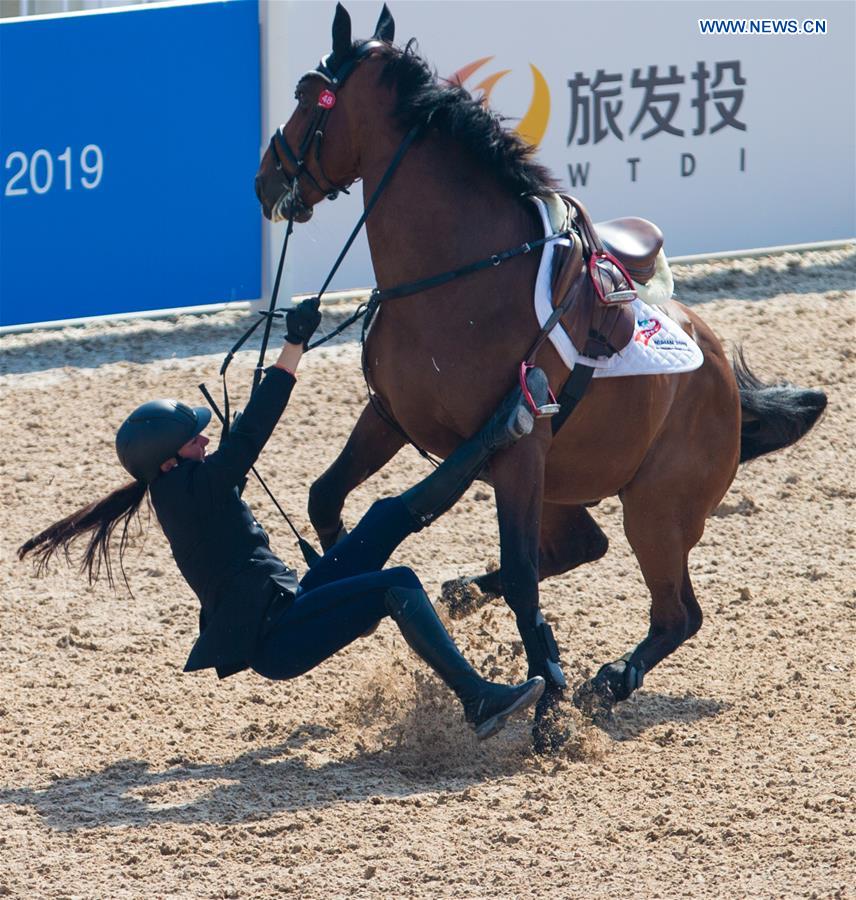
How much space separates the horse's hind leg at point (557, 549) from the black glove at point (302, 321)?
1.44 m

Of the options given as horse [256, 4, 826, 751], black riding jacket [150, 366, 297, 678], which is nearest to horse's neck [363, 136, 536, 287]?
horse [256, 4, 826, 751]

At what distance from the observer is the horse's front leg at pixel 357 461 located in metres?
5.47

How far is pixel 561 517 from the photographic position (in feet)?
20.0

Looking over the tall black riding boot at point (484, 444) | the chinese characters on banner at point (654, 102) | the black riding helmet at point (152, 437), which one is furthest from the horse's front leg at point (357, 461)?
the chinese characters on banner at point (654, 102)

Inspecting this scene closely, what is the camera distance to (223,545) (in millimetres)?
4793

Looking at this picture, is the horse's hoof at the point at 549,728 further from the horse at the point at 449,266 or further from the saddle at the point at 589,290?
the saddle at the point at 589,290

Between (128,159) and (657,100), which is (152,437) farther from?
(657,100)

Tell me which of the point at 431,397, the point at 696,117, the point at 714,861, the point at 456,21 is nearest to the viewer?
the point at 714,861

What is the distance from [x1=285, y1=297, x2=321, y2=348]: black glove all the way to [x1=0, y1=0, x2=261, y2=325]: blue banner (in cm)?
410

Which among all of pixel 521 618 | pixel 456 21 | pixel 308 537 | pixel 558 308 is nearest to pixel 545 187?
pixel 558 308

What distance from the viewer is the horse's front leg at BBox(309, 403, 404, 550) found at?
547 cm

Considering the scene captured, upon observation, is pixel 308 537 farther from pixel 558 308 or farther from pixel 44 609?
pixel 558 308

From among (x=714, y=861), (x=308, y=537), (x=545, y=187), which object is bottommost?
(x=308, y=537)

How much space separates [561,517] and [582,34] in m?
4.54
